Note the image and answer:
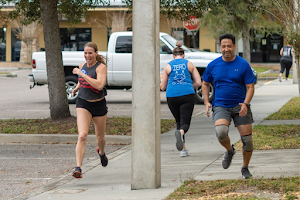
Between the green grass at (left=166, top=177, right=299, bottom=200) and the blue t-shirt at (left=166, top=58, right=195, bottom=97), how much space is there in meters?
2.52

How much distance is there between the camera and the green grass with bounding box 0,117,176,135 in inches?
439

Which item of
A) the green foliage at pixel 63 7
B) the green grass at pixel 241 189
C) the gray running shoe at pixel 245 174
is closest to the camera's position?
the green grass at pixel 241 189

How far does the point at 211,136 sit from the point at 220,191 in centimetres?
497

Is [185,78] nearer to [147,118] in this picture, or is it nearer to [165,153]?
[165,153]

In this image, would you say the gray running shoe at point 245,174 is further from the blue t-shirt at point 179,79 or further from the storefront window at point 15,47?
the storefront window at point 15,47

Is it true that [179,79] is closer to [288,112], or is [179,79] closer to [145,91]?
[145,91]

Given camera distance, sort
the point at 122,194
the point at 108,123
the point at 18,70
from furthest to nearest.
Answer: the point at 18,70, the point at 108,123, the point at 122,194

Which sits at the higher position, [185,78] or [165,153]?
[185,78]

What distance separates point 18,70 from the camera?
3859 centimetres

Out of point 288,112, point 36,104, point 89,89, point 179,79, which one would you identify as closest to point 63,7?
point 36,104

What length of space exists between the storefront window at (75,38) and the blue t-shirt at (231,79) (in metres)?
38.6

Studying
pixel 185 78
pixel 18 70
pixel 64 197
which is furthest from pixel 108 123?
pixel 18 70

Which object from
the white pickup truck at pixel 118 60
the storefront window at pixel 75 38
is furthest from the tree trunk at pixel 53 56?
the storefront window at pixel 75 38

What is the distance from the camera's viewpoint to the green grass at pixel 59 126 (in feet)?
36.6
